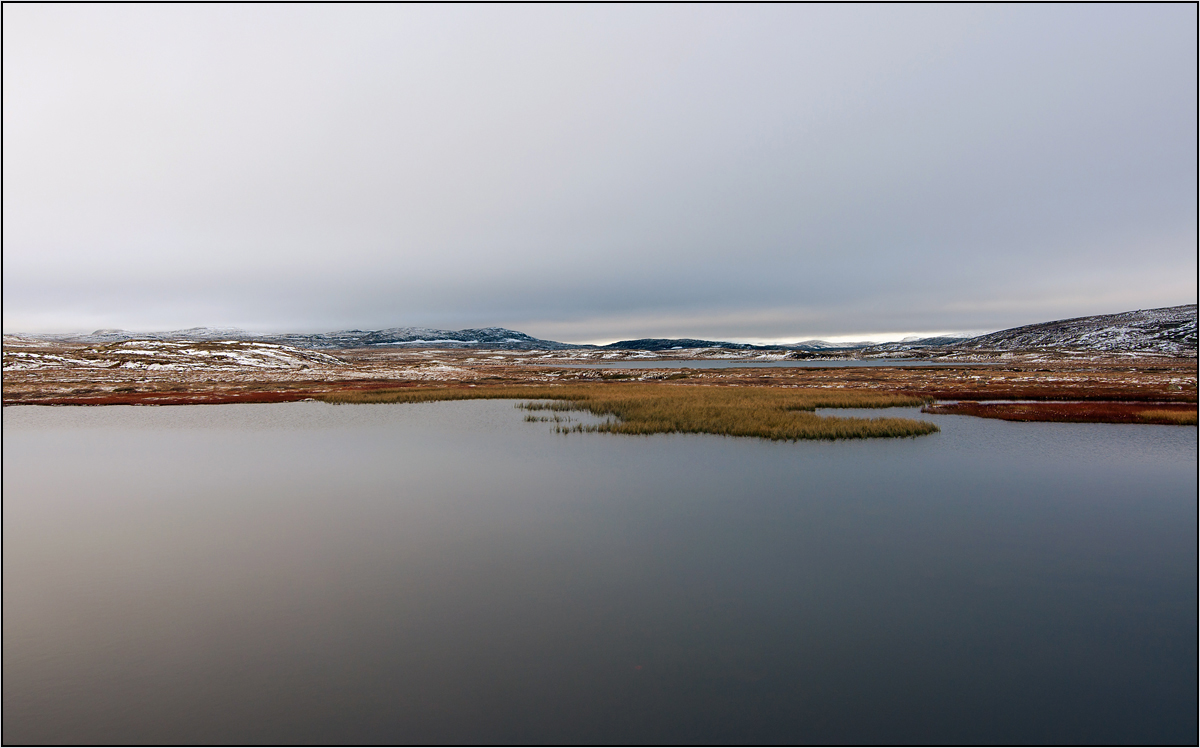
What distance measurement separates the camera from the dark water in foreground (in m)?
7.03

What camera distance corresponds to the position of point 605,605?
9.80 metres

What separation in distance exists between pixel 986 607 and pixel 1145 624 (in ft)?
7.93

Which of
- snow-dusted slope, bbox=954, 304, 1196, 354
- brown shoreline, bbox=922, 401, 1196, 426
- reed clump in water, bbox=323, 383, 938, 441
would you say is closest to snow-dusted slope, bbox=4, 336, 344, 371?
reed clump in water, bbox=323, 383, 938, 441

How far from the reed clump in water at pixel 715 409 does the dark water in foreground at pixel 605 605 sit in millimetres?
8012

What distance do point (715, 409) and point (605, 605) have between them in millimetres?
26154

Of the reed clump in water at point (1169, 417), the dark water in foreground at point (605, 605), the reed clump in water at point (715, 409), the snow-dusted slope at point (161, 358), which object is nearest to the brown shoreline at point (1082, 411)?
the reed clump in water at point (1169, 417)

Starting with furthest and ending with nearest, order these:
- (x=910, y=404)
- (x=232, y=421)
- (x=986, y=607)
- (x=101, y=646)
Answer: (x=910, y=404)
(x=232, y=421)
(x=986, y=607)
(x=101, y=646)

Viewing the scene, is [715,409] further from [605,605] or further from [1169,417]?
[1169,417]

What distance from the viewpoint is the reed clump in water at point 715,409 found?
27.6 m

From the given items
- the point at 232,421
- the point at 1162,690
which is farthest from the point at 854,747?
the point at 232,421

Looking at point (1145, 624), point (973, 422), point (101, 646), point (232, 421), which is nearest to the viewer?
point (101, 646)

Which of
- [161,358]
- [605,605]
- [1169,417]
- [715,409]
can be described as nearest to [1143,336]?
[1169,417]

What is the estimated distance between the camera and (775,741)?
6.69 meters

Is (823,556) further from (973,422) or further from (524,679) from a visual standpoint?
(973,422)
